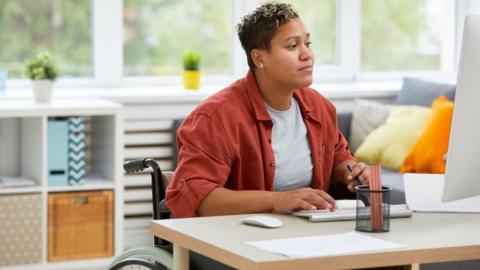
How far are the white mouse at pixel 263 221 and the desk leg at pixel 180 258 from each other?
17cm

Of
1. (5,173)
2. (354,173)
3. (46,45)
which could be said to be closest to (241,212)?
(354,173)

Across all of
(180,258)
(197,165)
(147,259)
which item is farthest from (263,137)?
(180,258)

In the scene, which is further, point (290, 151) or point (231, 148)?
point (290, 151)

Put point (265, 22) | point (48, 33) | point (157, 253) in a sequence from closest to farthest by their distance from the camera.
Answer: point (157, 253) < point (265, 22) < point (48, 33)

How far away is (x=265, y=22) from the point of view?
2.91 m

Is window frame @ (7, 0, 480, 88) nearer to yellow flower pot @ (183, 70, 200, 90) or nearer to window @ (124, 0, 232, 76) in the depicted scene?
window @ (124, 0, 232, 76)

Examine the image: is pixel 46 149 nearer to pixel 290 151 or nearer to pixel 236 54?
pixel 236 54

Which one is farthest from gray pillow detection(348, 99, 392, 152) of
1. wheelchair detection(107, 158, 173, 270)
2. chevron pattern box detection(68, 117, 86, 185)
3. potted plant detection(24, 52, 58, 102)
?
wheelchair detection(107, 158, 173, 270)

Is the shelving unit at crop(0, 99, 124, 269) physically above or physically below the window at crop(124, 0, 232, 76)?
below

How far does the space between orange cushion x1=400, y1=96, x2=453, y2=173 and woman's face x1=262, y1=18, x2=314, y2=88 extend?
194 cm

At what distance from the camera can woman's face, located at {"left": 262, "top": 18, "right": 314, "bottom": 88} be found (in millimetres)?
2844

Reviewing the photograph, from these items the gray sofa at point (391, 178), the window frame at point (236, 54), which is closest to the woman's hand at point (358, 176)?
the gray sofa at point (391, 178)

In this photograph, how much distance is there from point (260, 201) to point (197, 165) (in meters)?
0.21

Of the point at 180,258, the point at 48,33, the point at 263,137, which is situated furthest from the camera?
the point at 48,33
